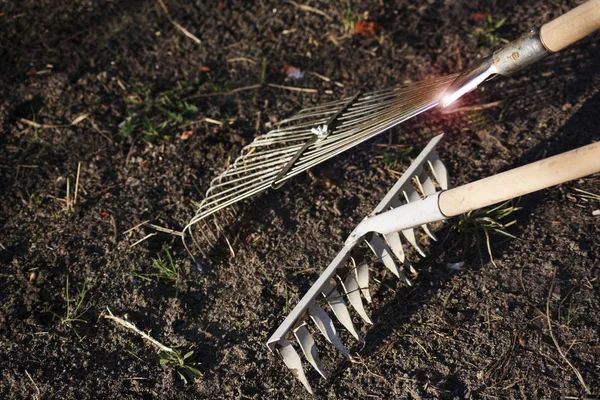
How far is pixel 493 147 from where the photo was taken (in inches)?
122

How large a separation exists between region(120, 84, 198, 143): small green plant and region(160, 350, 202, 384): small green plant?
121 cm

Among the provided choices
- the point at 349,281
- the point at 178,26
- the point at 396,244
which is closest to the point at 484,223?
the point at 396,244

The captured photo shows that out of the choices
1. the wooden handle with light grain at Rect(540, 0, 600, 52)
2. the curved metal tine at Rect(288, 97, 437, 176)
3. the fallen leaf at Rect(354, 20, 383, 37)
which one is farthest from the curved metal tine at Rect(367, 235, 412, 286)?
the fallen leaf at Rect(354, 20, 383, 37)

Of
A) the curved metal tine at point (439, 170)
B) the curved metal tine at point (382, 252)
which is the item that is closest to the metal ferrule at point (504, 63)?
the curved metal tine at point (439, 170)

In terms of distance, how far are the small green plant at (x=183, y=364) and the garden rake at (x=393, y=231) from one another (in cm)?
35

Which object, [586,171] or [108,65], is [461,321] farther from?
[108,65]

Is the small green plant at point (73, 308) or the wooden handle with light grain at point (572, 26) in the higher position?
the wooden handle with light grain at point (572, 26)

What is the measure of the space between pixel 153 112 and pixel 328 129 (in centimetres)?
106

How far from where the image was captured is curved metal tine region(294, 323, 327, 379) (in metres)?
2.41

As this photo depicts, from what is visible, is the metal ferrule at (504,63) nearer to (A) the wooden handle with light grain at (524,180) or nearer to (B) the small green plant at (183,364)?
(A) the wooden handle with light grain at (524,180)

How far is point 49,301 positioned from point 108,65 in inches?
57.8

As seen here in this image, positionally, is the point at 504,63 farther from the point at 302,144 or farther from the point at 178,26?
the point at 178,26

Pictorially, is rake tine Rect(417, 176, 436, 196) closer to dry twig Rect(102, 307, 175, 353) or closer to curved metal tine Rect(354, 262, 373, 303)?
curved metal tine Rect(354, 262, 373, 303)

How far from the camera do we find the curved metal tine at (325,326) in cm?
243
